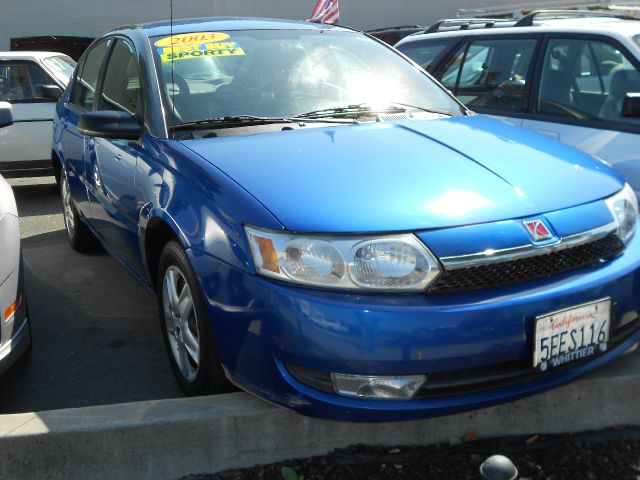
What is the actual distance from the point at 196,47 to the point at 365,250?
1873 mm

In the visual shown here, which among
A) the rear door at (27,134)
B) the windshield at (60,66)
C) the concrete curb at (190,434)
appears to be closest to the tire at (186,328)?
the concrete curb at (190,434)

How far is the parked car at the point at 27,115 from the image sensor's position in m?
7.66

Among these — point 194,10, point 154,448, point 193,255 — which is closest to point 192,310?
point 193,255

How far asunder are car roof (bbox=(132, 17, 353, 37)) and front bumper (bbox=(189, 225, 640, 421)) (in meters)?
1.89

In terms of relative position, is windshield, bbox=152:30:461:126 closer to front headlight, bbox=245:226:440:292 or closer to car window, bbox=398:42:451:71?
front headlight, bbox=245:226:440:292

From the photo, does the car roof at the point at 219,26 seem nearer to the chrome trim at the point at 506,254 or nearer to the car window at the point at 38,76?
the chrome trim at the point at 506,254

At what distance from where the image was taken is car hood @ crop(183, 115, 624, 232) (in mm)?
2605

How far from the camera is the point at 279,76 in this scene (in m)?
3.80

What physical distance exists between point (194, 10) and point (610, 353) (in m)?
19.8

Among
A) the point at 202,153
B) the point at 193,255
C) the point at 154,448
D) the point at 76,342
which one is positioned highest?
the point at 202,153

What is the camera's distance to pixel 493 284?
2.54 m

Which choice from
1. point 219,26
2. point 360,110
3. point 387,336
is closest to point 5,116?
point 219,26

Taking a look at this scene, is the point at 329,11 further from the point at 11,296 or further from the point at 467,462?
the point at 467,462

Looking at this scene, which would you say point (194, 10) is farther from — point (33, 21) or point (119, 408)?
point (119, 408)
